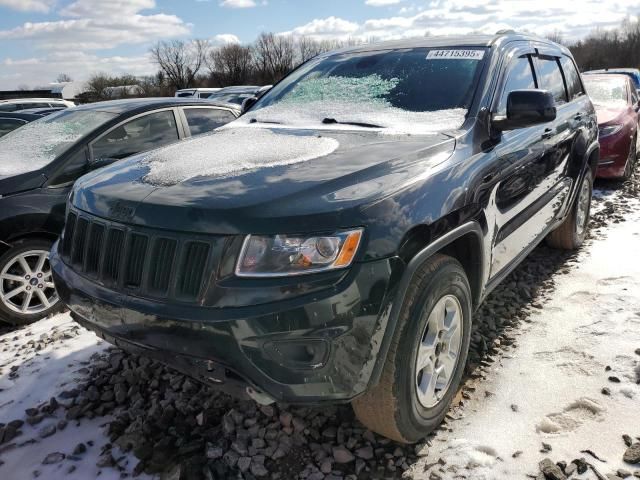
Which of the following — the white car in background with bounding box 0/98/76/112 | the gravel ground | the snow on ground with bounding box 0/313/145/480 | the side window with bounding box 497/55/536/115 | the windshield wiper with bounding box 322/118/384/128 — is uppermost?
the side window with bounding box 497/55/536/115

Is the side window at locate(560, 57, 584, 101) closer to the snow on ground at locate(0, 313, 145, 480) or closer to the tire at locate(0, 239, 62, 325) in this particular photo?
the snow on ground at locate(0, 313, 145, 480)

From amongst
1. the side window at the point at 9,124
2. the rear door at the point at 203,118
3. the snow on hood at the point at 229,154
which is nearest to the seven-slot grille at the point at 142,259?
the snow on hood at the point at 229,154

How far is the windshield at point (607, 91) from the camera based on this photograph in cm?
812

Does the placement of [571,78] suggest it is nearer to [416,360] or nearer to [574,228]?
[574,228]

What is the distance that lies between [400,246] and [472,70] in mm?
1524

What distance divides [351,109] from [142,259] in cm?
162

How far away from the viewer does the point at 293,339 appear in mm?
1818

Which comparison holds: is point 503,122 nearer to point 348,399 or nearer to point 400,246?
point 400,246

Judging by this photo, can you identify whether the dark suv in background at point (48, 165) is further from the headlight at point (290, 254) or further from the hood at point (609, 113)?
the hood at point (609, 113)

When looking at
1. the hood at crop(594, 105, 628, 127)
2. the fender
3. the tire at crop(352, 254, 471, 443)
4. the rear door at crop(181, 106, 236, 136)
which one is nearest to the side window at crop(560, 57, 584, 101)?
the hood at crop(594, 105, 628, 127)

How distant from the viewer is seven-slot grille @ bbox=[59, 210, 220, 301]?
1.91 metres

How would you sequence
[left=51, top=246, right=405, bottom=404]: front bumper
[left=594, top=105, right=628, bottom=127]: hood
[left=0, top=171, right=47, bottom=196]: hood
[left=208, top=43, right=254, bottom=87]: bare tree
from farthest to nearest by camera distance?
[left=208, top=43, right=254, bottom=87]: bare tree < [left=594, top=105, right=628, bottom=127]: hood < [left=0, top=171, right=47, bottom=196]: hood < [left=51, top=246, right=405, bottom=404]: front bumper

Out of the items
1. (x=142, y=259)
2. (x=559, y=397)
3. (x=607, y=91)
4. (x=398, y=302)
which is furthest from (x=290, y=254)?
(x=607, y=91)

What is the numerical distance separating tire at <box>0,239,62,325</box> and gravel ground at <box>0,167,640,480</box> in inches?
23.9
